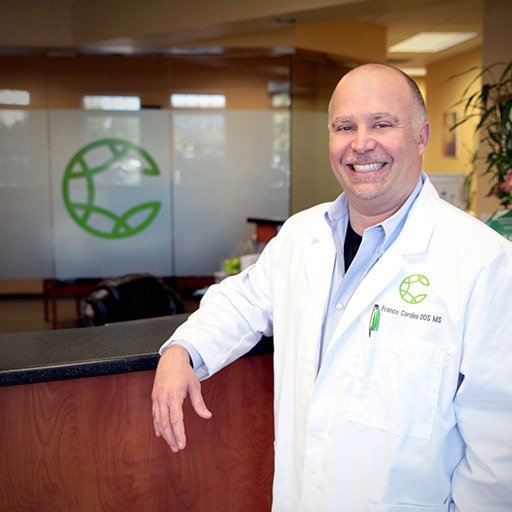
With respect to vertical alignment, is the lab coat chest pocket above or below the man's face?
below

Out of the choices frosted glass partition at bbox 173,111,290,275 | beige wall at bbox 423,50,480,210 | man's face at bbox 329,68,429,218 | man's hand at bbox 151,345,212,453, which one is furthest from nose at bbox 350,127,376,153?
beige wall at bbox 423,50,480,210

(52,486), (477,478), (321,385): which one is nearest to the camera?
(477,478)

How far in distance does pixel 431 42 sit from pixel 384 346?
24.9ft

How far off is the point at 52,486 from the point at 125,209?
5.11m

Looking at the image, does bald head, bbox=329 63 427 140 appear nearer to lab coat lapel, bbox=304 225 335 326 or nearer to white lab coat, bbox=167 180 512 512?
white lab coat, bbox=167 180 512 512

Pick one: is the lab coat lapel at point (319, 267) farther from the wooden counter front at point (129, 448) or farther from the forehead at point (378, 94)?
the wooden counter front at point (129, 448)

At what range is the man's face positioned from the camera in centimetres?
142

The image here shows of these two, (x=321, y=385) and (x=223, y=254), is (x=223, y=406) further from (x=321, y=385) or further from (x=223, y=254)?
(x=223, y=254)

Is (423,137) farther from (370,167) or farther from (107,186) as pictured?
(107,186)

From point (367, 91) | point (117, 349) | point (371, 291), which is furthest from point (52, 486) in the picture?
point (367, 91)

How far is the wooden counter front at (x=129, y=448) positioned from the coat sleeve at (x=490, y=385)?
30.1 inches

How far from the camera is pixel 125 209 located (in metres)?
6.62

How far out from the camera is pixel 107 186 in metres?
6.56

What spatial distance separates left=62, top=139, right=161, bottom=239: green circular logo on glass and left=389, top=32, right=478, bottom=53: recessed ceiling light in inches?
143
